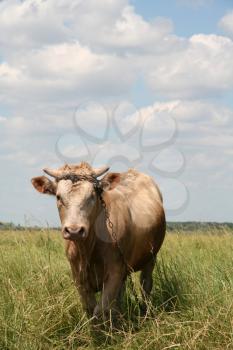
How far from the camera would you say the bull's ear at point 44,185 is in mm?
6578

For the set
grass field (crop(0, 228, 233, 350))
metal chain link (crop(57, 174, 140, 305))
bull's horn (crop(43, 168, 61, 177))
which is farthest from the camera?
bull's horn (crop(43, 168, 61, 177))

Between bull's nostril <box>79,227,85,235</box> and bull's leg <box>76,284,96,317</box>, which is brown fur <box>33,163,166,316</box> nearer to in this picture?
bull's leg <box>76,284,96,317</box>

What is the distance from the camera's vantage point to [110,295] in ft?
21.4

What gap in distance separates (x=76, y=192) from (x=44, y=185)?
23.7 inches

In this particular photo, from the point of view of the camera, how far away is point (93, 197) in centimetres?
628

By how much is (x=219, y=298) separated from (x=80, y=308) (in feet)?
4.88

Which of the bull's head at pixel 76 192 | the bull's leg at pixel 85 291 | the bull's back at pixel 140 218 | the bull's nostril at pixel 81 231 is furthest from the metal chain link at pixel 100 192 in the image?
the bull's nostril at pixel 81 231

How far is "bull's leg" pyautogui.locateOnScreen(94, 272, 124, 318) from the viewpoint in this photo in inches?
252

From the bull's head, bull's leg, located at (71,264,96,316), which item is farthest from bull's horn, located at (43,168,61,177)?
bull's leg, located at (71,264,96,316)

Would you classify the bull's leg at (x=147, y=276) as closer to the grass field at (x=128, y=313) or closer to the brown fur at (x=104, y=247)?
the grass field at (x=128, y=313)

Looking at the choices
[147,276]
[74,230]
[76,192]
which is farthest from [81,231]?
[147,276]

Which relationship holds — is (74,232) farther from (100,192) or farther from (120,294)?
(120,294)

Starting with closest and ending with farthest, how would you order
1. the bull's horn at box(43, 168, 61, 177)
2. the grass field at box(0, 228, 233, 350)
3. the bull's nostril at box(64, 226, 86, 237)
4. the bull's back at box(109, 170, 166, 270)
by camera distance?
the grass field at box(0, 228, 233, 350) < the bull's nostril at box(64, 226, 86, 237) < the bull's horn at box(43, 168, 61, 177) < the bull's back at box(109, 170, 166, 270)

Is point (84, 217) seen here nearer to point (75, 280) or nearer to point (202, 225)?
point (75, 280)
